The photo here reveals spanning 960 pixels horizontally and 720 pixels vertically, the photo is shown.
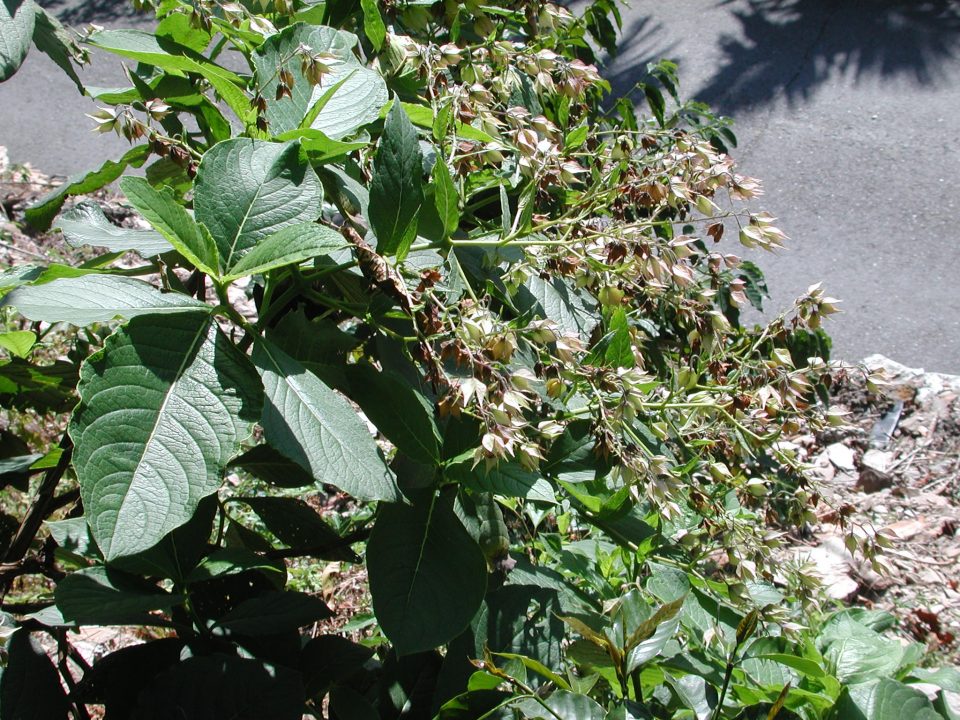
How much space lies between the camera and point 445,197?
114 cm

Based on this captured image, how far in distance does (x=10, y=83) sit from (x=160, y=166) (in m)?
6.10

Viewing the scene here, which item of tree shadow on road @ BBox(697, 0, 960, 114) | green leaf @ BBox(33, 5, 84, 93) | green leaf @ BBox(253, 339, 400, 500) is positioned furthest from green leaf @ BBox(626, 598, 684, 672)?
tree shadow on road @ BBox(697, 0, 960, 114)

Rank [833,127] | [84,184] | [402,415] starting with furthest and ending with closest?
[833,127] → [84,184] → [402,415]

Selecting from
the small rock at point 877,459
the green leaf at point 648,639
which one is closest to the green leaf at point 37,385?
the green leaf at point 648,639

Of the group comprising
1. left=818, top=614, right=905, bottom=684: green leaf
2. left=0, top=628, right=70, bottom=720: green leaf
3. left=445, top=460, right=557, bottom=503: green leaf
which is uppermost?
left=445, top=460, right=557, bottom=503: green leaf

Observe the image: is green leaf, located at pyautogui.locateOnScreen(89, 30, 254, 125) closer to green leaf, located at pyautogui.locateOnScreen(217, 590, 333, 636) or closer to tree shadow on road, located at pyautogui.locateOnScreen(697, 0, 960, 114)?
green leaf, located at pyautogui.locateOnScreen(217, 590, 333, 636)

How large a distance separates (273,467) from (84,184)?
1.87 feet

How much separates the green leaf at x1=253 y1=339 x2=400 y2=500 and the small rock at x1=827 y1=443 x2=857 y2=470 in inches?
130

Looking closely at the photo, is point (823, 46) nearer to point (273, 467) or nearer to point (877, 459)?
point (877, 459)

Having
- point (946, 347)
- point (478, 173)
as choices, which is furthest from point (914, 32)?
point (478, 173)

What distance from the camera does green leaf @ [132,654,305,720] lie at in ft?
4.09

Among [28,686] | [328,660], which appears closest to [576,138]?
[328,660]

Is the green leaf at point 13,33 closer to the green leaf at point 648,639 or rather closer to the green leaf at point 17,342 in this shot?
the green leaf at point 17,342

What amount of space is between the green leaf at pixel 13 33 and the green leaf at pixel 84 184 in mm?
185
